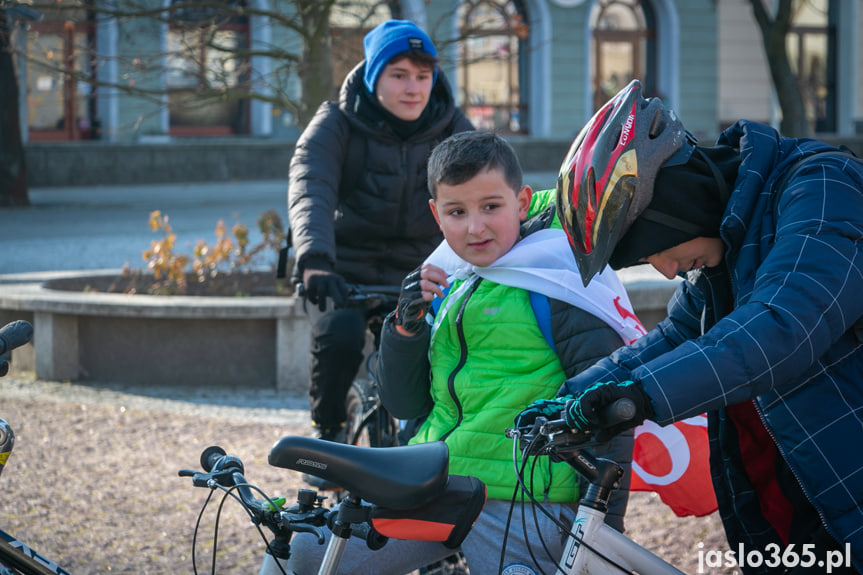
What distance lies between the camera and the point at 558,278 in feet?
9.31

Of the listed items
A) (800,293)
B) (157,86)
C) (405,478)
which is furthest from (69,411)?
(157,86)

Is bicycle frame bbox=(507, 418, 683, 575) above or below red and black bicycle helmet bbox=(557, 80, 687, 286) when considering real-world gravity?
below

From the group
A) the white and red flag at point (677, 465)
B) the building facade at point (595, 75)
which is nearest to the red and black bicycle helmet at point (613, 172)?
the white and red flag at point (677, 465)

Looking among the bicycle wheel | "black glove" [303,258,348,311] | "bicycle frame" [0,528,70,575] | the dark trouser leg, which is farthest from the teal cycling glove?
the dark trouser leg

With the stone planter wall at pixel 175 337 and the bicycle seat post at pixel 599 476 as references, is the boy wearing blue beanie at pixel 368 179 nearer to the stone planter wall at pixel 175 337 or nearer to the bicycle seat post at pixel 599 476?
the bicycle seat post at pixel 599 476

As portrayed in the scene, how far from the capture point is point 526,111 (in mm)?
27047

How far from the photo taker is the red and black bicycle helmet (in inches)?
81.2

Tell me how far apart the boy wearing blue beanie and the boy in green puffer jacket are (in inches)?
51.1

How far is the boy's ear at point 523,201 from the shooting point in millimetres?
3014

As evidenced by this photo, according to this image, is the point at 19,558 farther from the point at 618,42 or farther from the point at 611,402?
the point at 618,42

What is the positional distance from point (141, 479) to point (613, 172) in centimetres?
372

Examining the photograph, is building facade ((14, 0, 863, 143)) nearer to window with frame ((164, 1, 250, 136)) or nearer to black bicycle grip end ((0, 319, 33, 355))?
window with frame ((164, 1, 250, 136))

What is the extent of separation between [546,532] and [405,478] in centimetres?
73

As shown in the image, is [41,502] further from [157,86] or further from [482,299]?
[157,86]
